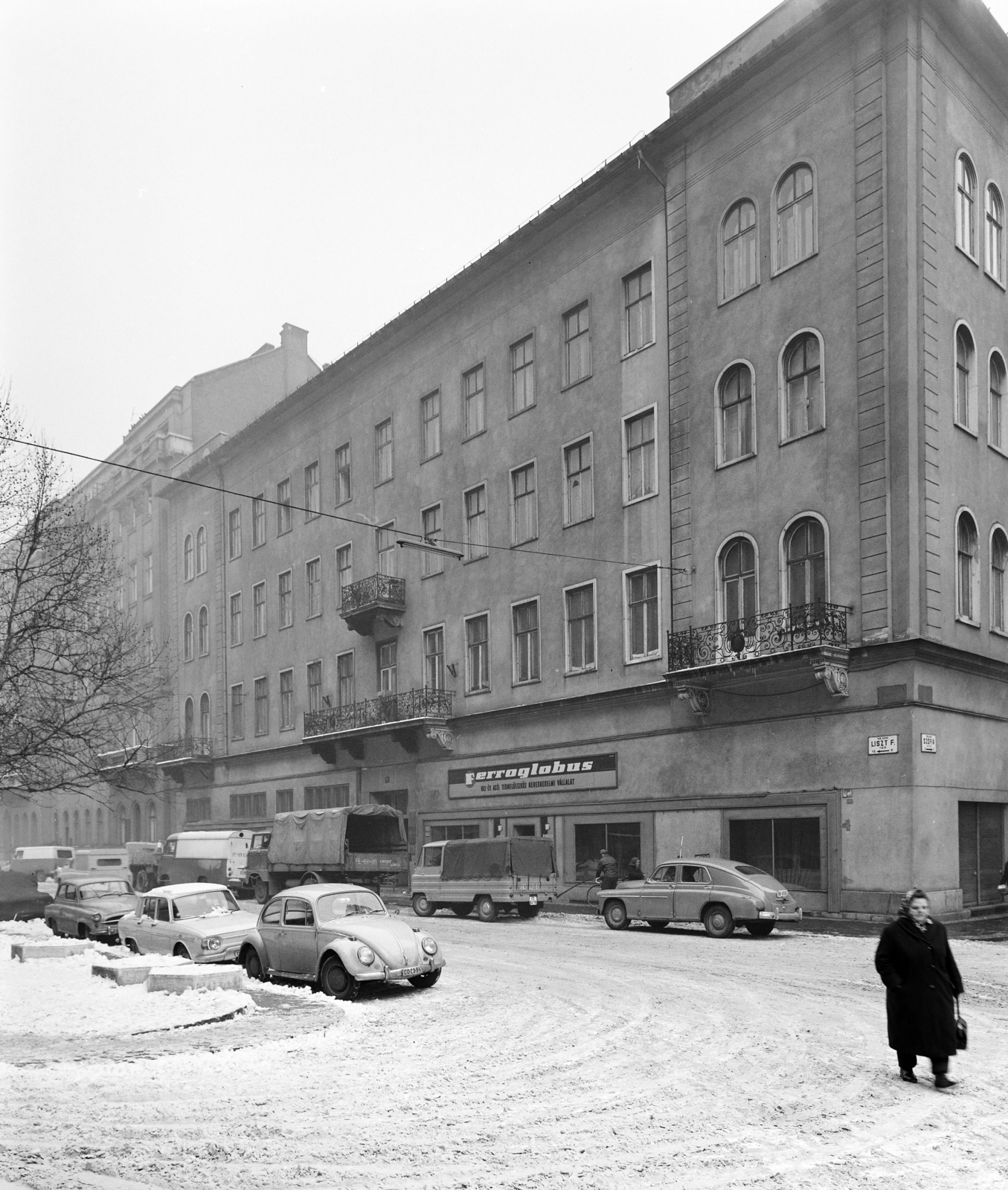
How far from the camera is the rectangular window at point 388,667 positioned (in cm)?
4278

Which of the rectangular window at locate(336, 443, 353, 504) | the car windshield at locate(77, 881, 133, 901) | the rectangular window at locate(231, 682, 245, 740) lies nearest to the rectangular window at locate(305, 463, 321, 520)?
the rectangular window at locate(336, 443, 353, 504)

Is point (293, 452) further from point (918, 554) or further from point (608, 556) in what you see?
point (918, 554)

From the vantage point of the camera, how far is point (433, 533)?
134 feet

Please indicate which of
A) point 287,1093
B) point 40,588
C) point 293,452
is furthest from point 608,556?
point 287,1093

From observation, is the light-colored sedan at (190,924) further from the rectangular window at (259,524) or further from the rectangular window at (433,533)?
the rectangular window at (259,524)

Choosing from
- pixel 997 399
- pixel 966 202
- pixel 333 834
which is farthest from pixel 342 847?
pixel 966 202

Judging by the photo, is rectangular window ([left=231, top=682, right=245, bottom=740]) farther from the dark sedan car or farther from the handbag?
the handbag

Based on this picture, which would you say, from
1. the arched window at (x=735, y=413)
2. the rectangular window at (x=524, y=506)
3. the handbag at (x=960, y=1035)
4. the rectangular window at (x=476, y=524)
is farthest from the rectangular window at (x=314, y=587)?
the handbag at (x=960, y=1035)

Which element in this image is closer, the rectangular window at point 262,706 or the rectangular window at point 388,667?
the rectangular window at point 388,667

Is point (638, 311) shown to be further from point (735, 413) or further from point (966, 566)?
point (966, 566)

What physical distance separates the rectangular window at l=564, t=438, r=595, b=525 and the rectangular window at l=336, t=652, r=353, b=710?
13.6m

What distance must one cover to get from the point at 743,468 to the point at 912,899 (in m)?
20.5

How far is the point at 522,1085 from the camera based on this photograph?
10000mm

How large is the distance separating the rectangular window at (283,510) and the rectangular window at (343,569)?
16.4 ft
